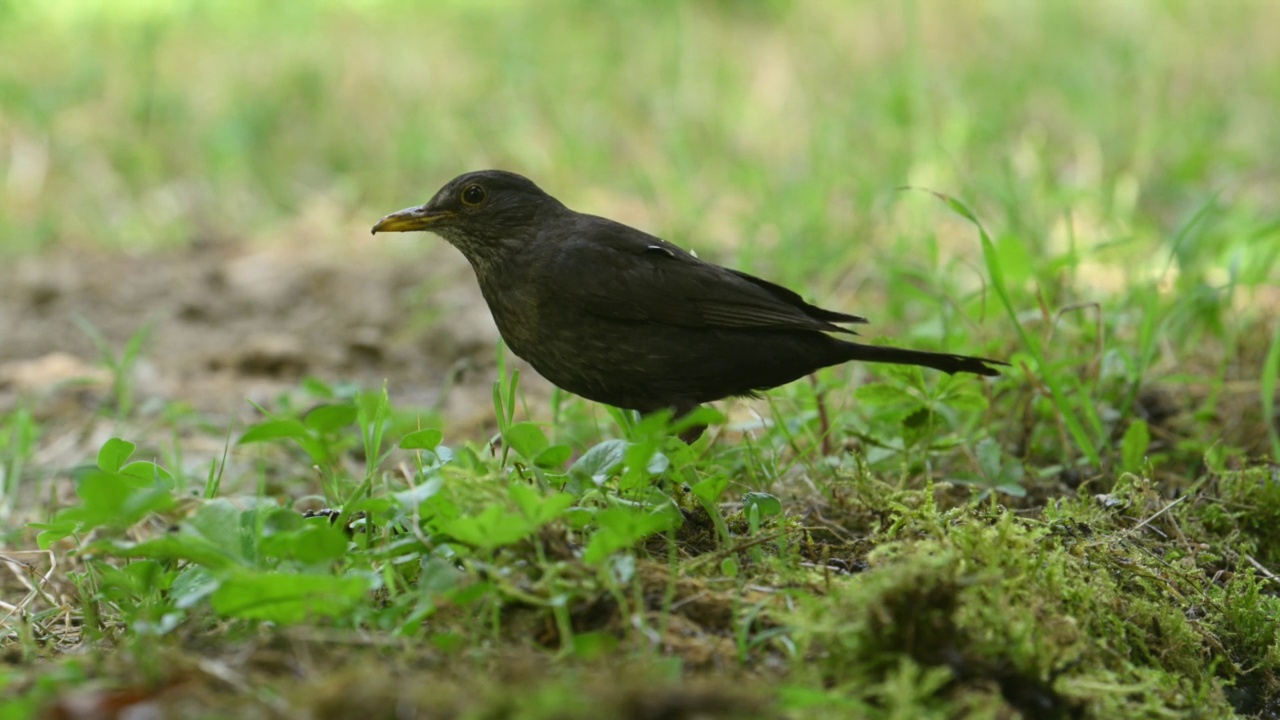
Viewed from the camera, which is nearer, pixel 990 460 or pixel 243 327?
pixel 990 460

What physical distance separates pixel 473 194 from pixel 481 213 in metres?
0.10

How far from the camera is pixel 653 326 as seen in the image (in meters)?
3.54

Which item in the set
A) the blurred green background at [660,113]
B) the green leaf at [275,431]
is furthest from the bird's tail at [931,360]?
the blurred green background at [660,113]

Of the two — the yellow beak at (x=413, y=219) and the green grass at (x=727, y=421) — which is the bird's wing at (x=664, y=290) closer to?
the green grass at (x=727, y=421)

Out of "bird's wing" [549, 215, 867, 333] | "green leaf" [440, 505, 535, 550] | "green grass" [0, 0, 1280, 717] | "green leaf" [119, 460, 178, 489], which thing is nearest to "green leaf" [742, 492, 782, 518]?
"green grass" [0, 0, 1280, 717]

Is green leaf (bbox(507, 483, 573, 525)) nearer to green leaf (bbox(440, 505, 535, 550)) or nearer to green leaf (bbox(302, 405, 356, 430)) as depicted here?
green leaf (bbox(440, 505, 535, 550))

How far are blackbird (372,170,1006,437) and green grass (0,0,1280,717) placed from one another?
0.55 feet

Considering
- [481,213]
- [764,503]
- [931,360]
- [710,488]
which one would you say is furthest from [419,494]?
[481,213]

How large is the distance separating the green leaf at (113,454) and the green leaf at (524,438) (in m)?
0.81

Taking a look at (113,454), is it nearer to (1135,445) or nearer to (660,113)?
(1135,445)

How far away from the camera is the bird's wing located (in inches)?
138

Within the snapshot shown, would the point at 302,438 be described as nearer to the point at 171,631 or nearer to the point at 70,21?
the point at 171,631

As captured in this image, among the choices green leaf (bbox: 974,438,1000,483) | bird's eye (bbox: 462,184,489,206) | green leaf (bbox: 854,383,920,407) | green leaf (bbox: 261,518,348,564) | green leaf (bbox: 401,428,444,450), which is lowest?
green leaf (bbox: 261,518,348,564)

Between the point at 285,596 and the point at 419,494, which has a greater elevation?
the point at 419,494
